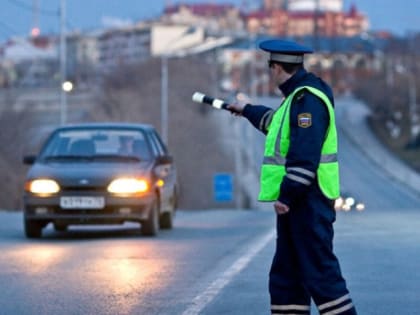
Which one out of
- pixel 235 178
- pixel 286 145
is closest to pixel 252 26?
pixel 235 178

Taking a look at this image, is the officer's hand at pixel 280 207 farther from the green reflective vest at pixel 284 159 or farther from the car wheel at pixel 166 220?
the car wheel at pixel 166 220

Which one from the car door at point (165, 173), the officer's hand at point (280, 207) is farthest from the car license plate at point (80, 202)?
the officer's hand at point (280, 207)

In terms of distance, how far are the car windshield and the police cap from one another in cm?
1034

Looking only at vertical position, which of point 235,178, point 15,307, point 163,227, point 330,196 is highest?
point 330,196

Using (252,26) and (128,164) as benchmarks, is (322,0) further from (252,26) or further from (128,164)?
(128,164)

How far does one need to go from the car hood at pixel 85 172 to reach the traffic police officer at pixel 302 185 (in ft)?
30.9

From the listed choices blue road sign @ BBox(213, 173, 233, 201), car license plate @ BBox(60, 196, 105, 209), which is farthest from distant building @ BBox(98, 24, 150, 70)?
car license plate @ BBox(60, 196, 105, 209)

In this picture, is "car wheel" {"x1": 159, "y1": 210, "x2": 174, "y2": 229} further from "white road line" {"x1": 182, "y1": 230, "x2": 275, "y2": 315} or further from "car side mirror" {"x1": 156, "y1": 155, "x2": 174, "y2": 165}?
"white road line" {"x1": 182, "y1": 230, "x2": 275, "y2": 315}

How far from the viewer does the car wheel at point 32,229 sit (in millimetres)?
17734

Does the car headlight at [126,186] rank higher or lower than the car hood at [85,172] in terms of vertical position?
lower

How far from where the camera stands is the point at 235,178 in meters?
73.9

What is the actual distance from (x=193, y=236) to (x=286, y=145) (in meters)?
10.4

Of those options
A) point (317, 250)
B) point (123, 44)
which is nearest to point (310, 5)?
point (123, 44)

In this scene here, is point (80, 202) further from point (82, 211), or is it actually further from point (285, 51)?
point (285, 51)
